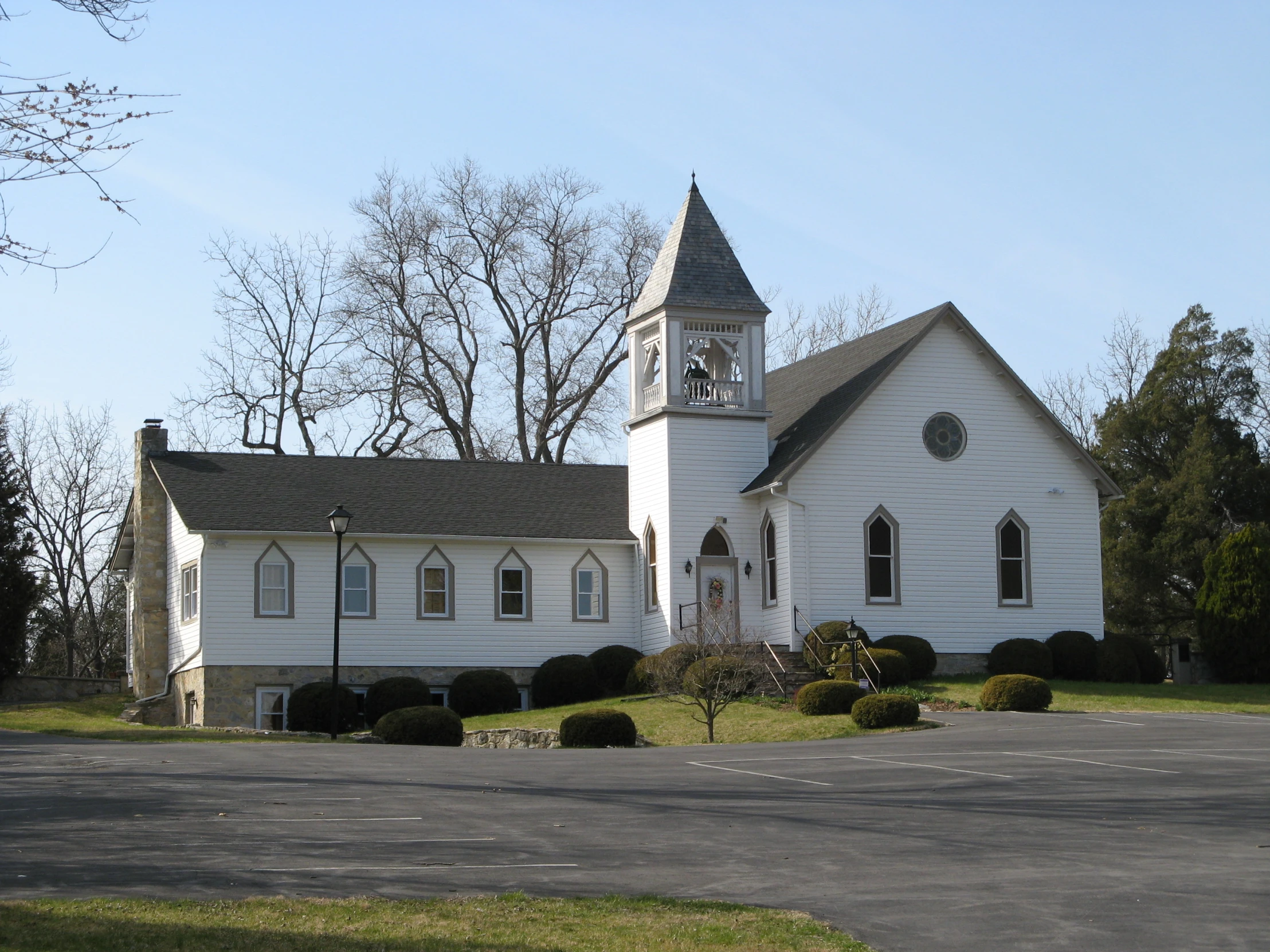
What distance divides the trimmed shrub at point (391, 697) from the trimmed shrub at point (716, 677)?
7.73 m

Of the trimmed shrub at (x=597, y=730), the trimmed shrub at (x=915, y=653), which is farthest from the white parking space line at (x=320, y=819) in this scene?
the trimmed shrub at (x=915, y=653)

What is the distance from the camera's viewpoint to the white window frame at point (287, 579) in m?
37.5

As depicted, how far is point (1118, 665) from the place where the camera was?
122ft

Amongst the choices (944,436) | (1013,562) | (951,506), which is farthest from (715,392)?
(1013,562)

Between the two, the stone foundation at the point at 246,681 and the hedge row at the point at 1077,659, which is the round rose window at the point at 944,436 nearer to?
the hedge row at the point at 1077,659

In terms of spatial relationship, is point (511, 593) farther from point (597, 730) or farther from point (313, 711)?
point (597, 730)

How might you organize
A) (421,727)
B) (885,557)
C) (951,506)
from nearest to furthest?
(421,727), (885,557), (951,506)

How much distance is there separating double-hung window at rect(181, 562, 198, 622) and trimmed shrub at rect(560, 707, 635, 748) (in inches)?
533

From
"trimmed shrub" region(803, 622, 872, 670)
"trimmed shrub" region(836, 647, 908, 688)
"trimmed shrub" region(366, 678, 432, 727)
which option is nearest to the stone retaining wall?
"trimmed shrub" region(366, 678, 432, 727)

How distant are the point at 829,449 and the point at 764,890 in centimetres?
2656

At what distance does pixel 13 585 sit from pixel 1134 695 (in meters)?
29.9

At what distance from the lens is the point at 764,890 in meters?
11.9

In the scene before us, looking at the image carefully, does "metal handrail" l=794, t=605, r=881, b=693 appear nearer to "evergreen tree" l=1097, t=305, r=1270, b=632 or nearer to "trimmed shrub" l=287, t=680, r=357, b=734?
"trimmed shrub" l=287, t=680, r=357, b=734

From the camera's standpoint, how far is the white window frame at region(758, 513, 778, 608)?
3825 cm
